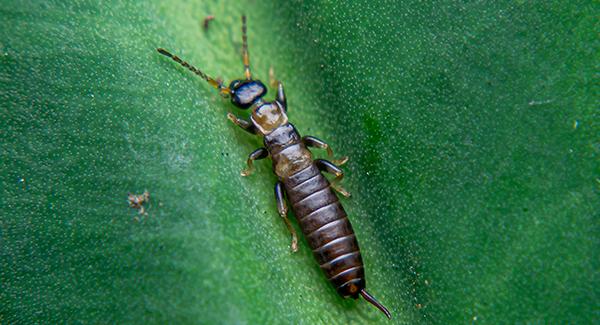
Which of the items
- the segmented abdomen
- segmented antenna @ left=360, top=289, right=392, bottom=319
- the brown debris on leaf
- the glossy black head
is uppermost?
the glossy black head

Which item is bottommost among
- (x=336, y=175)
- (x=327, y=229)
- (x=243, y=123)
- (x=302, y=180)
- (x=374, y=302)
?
(x=374, y=302)

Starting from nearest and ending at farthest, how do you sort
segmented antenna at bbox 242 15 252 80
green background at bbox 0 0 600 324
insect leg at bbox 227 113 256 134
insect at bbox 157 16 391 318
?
green background at bbox 0 0 600 324, insect at bbox 157 16 391 318, insect leg at bbox 227 113 256 134, segmented antenna at bbox 242 15 252 80

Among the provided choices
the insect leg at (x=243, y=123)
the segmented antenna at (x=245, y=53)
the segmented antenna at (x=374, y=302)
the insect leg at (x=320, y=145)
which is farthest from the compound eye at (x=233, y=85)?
the segmented antenna at (x=374, y=302)

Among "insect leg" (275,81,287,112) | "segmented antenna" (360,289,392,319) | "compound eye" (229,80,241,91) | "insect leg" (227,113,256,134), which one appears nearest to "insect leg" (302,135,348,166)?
"insect leg" (275,81,287,112)

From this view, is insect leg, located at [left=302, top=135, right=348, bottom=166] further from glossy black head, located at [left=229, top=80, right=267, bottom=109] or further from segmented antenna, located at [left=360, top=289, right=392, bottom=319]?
segmented antenna, located at [left=360, top=289, right=392, bottom=319]

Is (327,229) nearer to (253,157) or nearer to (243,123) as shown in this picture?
(253,157)

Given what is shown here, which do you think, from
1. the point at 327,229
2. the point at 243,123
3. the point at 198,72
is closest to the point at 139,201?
the point at 198,72
